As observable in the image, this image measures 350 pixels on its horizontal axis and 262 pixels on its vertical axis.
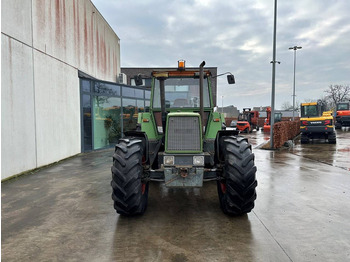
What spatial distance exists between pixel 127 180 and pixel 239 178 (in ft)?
5.58

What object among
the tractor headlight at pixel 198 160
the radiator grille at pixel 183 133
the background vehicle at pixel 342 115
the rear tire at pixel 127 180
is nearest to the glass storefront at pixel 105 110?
the radiator grille at pixel 183 133

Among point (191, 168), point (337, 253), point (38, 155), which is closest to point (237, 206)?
point (191, 168)

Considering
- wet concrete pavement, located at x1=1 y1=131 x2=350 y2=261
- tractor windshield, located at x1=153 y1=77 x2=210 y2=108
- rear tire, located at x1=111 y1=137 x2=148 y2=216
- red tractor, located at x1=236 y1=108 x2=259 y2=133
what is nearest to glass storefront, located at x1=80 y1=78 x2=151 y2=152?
wet concrete pavement, located at x1=1 y1=131 x2=350 y2=261

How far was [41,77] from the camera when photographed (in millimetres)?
7867

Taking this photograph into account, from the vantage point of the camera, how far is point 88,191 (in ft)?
17.9

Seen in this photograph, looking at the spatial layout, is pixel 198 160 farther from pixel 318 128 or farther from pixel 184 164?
pixel 318 128

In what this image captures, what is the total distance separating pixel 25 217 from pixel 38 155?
4.09 metres

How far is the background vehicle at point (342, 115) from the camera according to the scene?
2295 cm

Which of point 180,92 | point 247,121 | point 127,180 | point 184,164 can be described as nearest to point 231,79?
point 180,92

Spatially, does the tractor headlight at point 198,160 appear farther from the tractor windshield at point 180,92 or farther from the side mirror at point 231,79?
the side mirror at point 231,79

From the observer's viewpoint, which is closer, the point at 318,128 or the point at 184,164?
the point at 184,164

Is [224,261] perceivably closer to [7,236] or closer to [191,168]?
[191,168]

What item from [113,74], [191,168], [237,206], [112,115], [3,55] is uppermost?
[113,74]

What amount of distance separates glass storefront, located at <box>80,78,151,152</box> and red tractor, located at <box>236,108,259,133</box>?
513 inches
